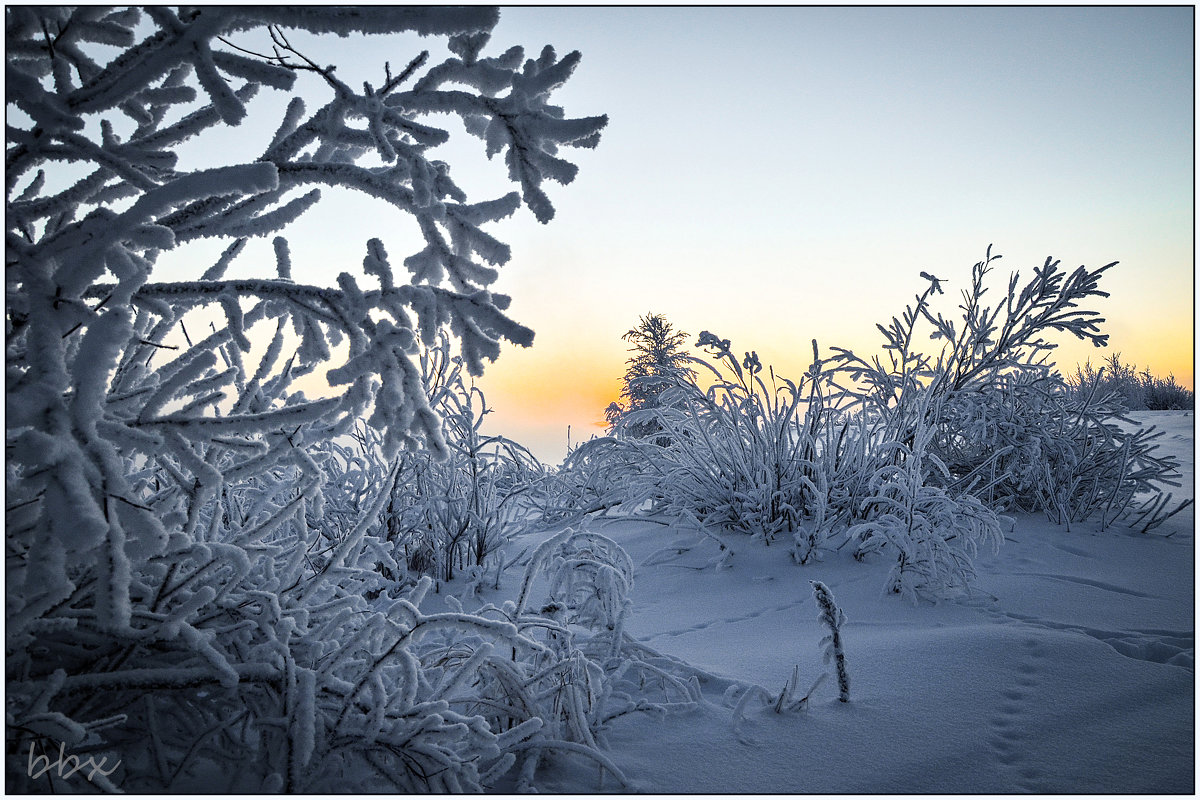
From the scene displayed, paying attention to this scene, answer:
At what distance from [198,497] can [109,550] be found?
1.26ft

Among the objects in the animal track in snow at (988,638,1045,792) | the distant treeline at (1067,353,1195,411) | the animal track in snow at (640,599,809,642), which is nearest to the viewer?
the animal track in snow at (988,638,1045,792)

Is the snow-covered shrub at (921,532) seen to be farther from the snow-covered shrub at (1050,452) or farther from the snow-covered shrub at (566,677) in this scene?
the snow-covered shrub at (566,677)

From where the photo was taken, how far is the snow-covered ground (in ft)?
5.01

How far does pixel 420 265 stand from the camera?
1.43 m

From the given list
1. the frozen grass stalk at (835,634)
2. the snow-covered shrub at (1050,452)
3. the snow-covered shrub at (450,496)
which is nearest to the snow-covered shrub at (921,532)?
the snow-covered shrub at (1050,452)

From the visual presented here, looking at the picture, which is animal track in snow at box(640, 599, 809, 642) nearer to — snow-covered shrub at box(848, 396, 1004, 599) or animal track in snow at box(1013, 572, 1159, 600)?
snow-covered shrub at box(848, 396, 1004, 599)

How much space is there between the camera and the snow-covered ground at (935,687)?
153 cm

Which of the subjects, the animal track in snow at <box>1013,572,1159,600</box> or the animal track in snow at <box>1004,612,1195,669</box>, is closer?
the animal track in snow at <box>1004,612,1195,669</box>

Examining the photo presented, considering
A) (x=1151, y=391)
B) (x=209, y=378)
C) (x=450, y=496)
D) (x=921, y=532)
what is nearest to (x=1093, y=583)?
(x=921, y=532)

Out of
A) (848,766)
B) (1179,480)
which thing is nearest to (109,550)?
(848,766)

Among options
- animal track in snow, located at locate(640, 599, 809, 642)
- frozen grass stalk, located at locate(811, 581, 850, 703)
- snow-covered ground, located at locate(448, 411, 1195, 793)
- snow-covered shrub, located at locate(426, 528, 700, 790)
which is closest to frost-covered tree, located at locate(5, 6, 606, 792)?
snow-covered shrub, located at locate(426, 528, 700, 790)

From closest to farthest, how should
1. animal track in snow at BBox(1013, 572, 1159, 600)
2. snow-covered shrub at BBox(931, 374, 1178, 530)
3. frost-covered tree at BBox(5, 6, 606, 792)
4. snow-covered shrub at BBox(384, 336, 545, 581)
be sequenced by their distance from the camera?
1. frost-covered tree at BBox(5, 6, 606, 792)
2. animal track in snow at BBox(1013, 572, 1159, 600)
3. snow-covered shrub at BBox(384, 336, 545, 581)
4. snow-covered shrub at BBox(931, 374, 1178, 530)

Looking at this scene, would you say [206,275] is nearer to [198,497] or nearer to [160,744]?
[198,497]

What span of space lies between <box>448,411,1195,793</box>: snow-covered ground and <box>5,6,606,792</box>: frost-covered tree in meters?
0.62
